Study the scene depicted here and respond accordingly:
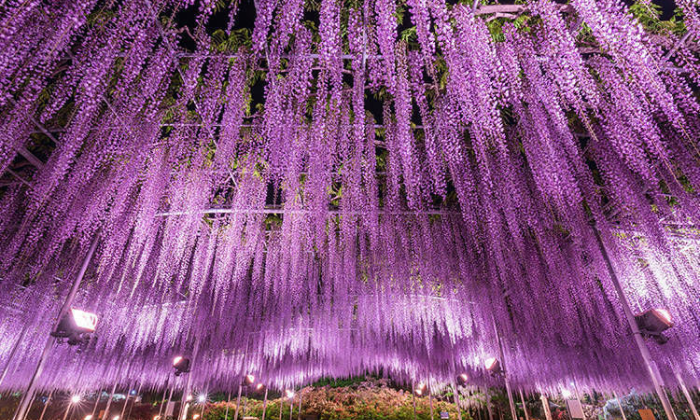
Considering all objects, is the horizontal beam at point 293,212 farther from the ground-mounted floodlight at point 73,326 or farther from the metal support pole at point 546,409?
the metal support pole at point 546,409

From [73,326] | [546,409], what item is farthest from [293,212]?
[546,409]

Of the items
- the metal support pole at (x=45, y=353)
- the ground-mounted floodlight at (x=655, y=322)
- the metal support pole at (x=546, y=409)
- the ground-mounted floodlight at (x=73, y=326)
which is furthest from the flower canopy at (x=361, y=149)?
the metal support pole at (x=546, y=409)

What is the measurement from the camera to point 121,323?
35.4 feet

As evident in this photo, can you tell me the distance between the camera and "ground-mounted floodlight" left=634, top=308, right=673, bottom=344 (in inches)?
180

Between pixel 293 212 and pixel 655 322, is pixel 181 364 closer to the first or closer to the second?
pixel 293 212

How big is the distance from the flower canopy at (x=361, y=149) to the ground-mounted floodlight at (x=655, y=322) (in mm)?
788

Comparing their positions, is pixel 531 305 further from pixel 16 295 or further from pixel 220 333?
pixel 16 295

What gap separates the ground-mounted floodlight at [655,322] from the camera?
15.0 ft

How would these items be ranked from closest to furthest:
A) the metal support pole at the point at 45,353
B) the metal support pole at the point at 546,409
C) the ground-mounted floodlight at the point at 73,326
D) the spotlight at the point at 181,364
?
the metal support pole at the point at 45,353, the ground-mounted floodlight at the point at 73,326, the spotlight at the point at 181,364, the metal support pole at the point at 546,409

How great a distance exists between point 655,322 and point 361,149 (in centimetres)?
489

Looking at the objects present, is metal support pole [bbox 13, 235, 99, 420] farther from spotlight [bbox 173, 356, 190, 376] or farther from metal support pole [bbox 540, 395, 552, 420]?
metal support pole [bbox 540, 395, 552, 420]

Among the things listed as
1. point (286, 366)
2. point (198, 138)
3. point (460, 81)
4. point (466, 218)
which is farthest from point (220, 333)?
point (460, 81)

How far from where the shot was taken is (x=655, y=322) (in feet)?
15.3

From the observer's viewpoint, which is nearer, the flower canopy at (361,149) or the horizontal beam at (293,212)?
the flower canopy at (361,149)
